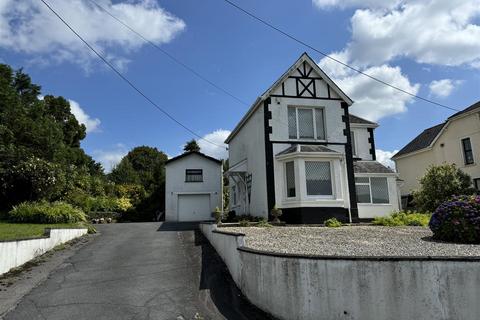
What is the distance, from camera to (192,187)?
29.5 metres

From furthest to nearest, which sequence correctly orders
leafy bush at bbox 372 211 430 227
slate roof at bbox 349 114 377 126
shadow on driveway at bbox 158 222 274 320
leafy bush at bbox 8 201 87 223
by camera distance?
slate roof at bbox 349 114 377 126, leafy bush at bbox 8 201 87 223, leafy bush at bbox 372 211 430 227, shadow on driveway at bbox 158 222 274 320

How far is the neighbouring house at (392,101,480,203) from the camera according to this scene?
26188 millimetres

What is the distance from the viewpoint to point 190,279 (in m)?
9.38

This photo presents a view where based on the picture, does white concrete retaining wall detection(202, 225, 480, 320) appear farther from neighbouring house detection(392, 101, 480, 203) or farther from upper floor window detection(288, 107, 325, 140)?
neighbouring house detection(392, 101, 480, 203)

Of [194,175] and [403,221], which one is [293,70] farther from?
[194,175]

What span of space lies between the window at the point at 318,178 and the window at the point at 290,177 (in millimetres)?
658

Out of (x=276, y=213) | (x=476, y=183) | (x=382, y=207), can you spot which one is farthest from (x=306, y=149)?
(x=476, y=183)

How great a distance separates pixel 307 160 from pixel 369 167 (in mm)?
4927

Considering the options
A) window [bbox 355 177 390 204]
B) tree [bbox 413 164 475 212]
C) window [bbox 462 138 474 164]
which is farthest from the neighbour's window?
window [bbox 355 177 390 204]

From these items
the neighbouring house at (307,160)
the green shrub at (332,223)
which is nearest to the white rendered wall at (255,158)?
the neighbouring house at (307,160)

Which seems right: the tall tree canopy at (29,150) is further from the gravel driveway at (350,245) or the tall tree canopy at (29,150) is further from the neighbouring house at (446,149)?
the neighbouring house at (446,149)

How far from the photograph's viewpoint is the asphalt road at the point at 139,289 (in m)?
7.09

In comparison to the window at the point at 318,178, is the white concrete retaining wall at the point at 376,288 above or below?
below

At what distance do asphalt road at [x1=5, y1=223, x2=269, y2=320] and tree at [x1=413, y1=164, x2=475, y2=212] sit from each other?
14.8m
